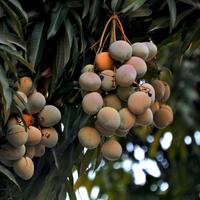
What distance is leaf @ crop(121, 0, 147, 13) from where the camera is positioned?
1.59 metres

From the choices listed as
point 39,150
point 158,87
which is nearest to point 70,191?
point 39,150

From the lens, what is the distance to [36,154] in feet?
5.35

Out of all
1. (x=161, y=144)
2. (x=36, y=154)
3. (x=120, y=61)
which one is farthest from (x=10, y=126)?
(x=161, y=144)

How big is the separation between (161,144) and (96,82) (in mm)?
1826

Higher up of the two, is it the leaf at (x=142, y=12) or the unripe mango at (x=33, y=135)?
the leaf at (x=142, y=12)

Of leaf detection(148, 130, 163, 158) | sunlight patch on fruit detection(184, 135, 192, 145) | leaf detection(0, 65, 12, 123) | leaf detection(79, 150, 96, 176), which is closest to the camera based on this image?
leaf detection(0, 65, 12, 123)

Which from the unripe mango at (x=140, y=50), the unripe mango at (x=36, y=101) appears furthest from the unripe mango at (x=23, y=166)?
the unripe mango at (x=140, y=50)

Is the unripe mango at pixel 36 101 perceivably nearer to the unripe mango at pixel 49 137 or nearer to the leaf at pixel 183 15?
the unripe mango at pixel 49 137

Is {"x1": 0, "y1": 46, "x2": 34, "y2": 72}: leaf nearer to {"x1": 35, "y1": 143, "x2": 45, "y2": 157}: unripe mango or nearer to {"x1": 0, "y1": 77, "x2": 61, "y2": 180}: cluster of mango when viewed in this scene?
{"x1": 0, "y1": 77, "x2": 61, "y2": 180}: cluster of mango

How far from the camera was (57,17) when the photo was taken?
1.59 meters

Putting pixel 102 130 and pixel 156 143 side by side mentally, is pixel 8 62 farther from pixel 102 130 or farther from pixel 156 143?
pixel 156 143

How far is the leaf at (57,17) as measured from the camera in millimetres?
1574

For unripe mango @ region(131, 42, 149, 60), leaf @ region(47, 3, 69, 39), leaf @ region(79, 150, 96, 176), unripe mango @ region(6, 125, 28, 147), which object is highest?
leaf @ region(47, 3, 69, 39)

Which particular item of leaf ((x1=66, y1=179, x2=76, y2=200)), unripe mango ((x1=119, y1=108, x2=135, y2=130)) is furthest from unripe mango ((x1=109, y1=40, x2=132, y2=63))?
leaf ((x1=66, y1=179, x2=76, y2=200))
